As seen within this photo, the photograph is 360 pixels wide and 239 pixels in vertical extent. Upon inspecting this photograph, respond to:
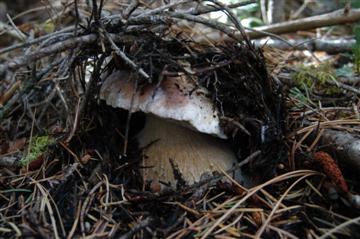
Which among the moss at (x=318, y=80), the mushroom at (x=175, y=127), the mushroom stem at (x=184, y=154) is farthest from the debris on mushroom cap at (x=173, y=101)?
the moss at (x=318, y=80)

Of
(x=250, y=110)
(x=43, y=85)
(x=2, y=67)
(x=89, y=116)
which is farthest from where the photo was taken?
(x=43, y=85)

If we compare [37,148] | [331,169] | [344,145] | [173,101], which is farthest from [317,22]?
[37,148]

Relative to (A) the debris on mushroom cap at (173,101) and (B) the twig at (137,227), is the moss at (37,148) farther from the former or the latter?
(B) the twig at (137,227)

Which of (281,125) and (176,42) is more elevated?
(176,42)

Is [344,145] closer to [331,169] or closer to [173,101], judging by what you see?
[331,169]

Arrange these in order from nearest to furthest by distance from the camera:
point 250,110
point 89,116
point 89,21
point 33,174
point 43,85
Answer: point 89,21, point 250,110, point 33,174, point 89,116, point 43,85

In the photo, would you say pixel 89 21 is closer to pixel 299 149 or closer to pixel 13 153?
pixel 13 153

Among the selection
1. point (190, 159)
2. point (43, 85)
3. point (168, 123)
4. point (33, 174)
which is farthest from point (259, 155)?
point (43, 85)

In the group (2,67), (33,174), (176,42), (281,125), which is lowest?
(33,174)
